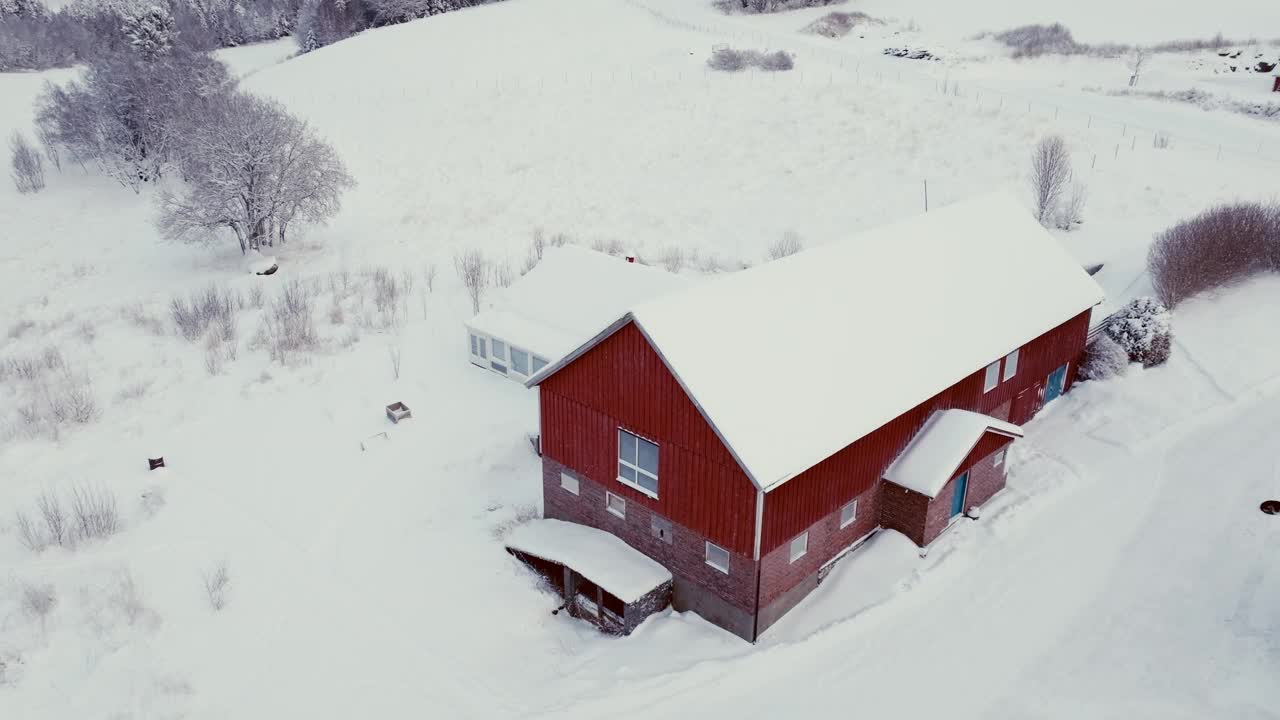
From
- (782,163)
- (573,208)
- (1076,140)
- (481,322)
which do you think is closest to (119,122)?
(573,208)

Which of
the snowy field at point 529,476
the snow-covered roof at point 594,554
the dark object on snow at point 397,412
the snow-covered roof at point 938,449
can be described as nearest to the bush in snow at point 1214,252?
the snowy field at point 529,476

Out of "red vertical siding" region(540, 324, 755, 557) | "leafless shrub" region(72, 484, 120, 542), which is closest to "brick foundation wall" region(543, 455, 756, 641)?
"red vertical siding" region(540, 324, 755, 557)

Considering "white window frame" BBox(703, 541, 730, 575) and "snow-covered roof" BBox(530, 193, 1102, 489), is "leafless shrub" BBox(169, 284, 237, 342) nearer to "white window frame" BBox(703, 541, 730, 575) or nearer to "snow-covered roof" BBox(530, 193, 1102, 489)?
"snow-covered roof" BBox(530, 193, 1102, 489)

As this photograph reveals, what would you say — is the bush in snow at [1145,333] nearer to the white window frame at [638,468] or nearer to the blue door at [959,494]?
the blue door at [959,494]

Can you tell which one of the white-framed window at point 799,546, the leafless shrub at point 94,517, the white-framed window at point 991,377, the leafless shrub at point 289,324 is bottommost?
the leafless shrub at point 94,517

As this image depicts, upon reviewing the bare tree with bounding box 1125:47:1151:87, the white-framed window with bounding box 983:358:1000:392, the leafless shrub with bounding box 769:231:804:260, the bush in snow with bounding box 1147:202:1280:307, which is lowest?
the leafless shrub with bounding box 769:231:804:260

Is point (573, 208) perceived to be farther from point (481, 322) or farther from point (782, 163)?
point (481, 322)

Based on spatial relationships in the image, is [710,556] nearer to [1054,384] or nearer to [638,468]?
[638,468]
